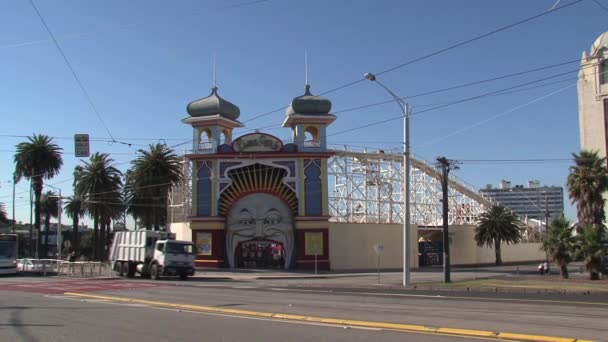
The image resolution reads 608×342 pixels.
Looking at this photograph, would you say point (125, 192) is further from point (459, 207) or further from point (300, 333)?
point (300, 333)

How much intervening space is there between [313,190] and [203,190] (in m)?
9.79

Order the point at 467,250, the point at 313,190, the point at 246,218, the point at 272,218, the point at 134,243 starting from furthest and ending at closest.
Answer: the point at 467,250 → the point at 246,218 → the point at 272,218 → the point at 313,190 → the point at 134,243

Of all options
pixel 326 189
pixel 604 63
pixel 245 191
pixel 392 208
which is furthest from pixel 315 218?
pixel 604 63

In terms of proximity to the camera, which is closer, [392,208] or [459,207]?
[392,208]

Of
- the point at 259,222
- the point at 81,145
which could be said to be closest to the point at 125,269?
the point at 81,145

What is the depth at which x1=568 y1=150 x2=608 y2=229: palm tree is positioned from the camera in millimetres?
44594

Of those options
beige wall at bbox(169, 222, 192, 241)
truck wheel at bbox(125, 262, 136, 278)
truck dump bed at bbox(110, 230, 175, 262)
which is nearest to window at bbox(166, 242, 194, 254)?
truck dump bed at bbox(110, 230, 175, 262)

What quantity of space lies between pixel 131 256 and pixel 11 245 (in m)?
9.68

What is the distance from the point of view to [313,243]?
49.0 meters

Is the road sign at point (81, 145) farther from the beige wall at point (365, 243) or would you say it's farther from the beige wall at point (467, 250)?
the beige wall at point (467, 250)

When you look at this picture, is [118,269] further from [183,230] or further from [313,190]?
[313,190]

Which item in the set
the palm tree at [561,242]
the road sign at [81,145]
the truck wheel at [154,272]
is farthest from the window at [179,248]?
the palm tree at [561,242]

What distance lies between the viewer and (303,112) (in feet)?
166

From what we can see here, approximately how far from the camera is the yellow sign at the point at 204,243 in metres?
50.8
